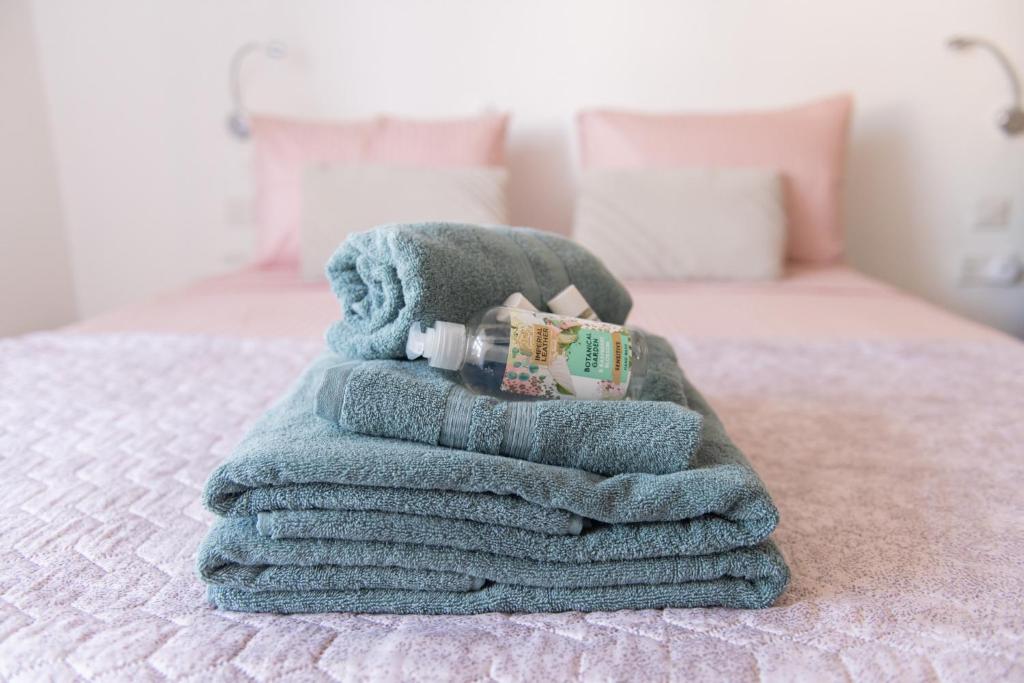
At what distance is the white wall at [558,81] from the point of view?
207 centimetres

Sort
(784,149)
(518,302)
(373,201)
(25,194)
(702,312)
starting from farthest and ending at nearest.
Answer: (25,194) < (784,149) < (373,201) < (702,312) < (518,302)

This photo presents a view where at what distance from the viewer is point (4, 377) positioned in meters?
1.05

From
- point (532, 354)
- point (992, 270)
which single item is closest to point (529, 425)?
point (532, 354)

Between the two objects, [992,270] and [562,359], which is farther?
[992,270]

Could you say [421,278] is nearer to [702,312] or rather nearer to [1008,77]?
[702,312]

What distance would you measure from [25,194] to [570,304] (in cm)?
214

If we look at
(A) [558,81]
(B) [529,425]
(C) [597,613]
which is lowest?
(C) [597,613]

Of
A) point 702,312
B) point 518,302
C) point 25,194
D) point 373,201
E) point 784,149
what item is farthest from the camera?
point 25,194

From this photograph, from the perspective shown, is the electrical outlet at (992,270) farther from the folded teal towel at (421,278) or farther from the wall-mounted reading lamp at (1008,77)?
the folded teal towel at (421,278)

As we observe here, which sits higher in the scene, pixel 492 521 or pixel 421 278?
pixel 421 278

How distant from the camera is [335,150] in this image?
187 centimetres

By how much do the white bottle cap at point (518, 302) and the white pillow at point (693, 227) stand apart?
3.55 feet

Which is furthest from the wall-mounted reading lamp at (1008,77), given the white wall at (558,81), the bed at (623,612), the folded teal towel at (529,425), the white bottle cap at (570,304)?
the folded teal towel at (529,425)

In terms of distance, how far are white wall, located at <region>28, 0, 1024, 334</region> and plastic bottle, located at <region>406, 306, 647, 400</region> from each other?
5.38 feet
